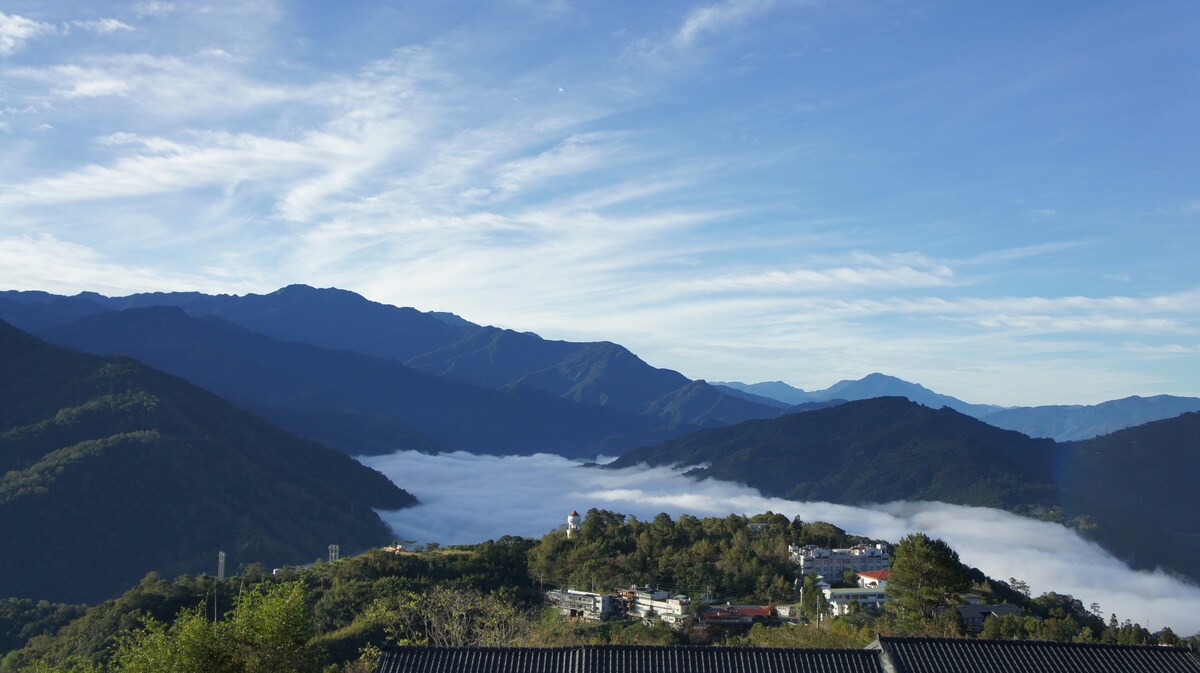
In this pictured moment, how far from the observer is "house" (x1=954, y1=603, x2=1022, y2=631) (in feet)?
105

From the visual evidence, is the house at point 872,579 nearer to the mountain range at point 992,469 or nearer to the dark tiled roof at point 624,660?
the dark tiled roof at point 624,660

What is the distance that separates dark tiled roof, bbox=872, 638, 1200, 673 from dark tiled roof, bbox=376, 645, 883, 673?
615 mm

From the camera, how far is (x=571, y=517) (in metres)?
54.2

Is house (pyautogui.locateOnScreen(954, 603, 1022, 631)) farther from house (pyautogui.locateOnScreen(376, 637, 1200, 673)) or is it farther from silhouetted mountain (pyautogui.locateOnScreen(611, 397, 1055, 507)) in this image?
silhouetted mountain (pyautogui.locateOnScreen(611, 397, 1055, 507))

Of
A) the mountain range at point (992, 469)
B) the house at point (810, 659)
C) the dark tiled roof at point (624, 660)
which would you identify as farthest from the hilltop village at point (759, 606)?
the mountain range at point (992, 469)

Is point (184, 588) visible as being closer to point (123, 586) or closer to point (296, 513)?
point (123, 586)

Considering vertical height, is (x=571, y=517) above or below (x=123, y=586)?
above

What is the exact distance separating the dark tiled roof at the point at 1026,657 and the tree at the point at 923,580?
1224 cm

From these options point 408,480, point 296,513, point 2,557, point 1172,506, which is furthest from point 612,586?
point 408,480

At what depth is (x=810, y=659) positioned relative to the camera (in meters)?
13.7

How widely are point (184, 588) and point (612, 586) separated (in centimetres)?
2044

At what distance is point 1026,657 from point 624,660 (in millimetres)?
6373

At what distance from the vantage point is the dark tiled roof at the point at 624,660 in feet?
44.3

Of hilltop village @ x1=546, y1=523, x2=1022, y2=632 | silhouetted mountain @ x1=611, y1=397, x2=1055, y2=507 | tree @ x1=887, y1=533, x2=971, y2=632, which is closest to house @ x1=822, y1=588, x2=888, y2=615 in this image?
hilltop village @ x1=546, y1=523, x2=1022, y2=632
